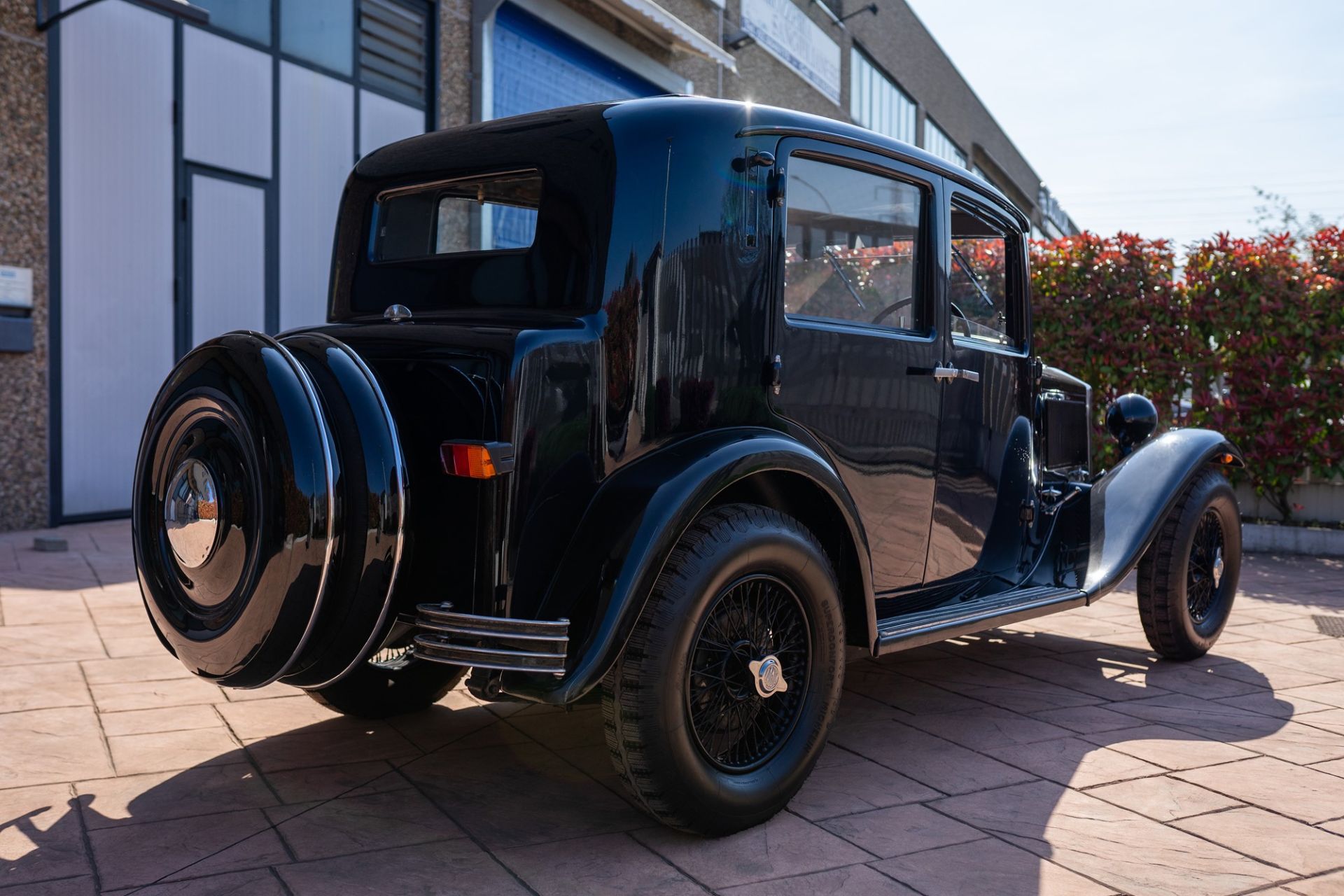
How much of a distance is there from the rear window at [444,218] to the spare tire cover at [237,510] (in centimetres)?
95

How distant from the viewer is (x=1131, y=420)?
500cm

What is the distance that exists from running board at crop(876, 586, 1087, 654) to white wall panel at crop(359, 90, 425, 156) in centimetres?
741

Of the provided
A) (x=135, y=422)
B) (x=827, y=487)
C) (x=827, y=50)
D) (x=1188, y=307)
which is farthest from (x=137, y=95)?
(x=827, y=50)

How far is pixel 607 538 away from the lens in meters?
2.56

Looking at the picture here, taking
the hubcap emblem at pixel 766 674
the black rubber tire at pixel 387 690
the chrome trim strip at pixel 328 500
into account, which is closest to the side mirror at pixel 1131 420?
the hubcap emblem at pixel 766 674

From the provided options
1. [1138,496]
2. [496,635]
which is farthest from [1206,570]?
[496,635]

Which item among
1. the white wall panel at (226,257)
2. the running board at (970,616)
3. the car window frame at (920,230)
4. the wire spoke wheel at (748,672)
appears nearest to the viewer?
the wire spoke wheel at (748,672)

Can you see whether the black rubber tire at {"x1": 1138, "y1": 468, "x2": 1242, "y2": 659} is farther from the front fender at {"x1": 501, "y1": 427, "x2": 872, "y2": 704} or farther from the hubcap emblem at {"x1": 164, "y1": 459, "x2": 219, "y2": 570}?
the hubcap emblem at {"x1": 164, "y1": 459, "x2": 219, "y2": 570}

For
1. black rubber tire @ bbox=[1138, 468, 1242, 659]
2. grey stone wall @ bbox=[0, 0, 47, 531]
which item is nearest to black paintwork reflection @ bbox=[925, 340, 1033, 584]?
black rubber tire @ bbox=[1138, 468, 1242, 659]

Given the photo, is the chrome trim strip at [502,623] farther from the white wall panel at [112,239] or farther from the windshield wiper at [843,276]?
the white wall panel at [112,239]

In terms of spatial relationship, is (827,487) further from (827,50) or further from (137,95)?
(827,50)

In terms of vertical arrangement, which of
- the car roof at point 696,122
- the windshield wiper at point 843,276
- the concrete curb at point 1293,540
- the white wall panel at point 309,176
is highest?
the white wall panel at point 309,176

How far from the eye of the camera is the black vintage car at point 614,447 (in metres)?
2.50

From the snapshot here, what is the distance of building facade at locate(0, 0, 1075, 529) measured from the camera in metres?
7.20
